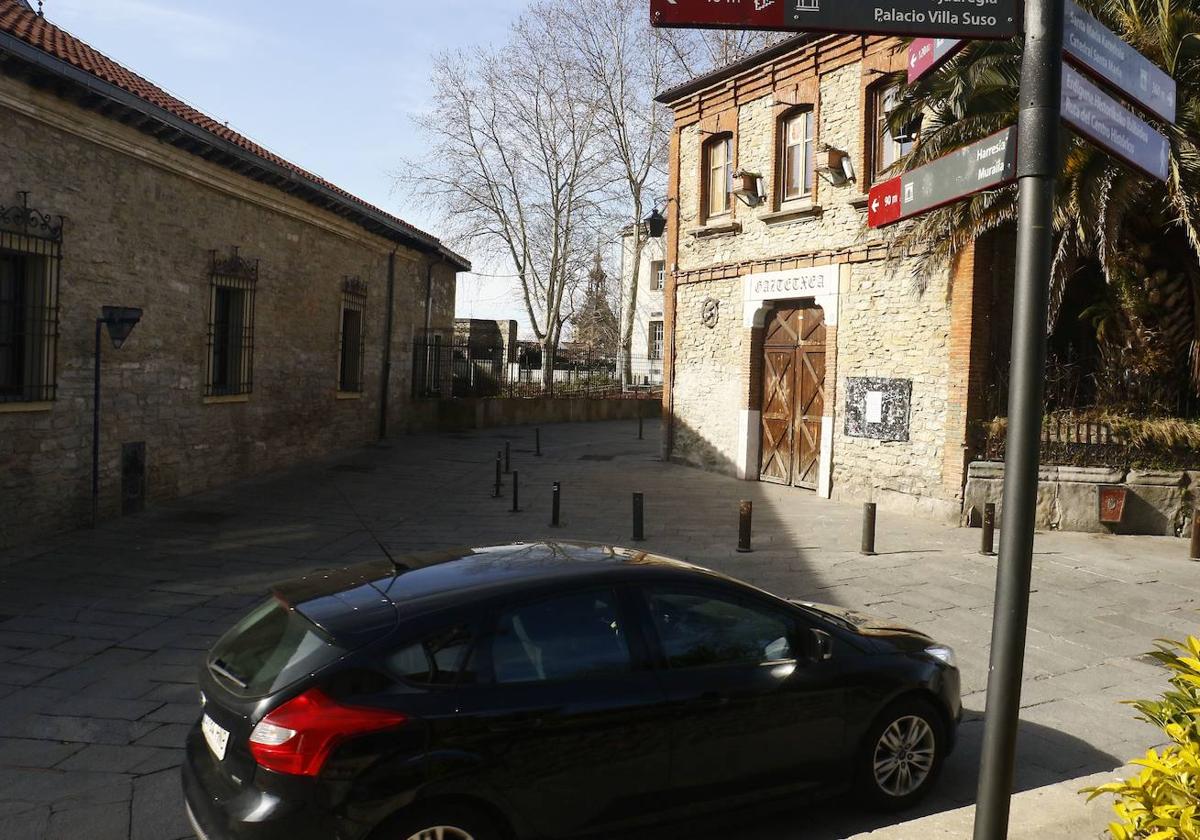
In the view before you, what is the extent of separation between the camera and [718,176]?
18.8 m

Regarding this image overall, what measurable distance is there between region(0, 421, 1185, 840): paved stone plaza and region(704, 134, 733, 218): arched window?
551 centimetres

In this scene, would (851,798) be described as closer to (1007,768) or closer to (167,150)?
(1007,768)

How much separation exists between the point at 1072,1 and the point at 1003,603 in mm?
2012

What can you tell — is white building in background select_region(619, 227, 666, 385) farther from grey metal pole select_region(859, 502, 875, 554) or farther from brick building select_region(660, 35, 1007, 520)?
grey metal pole select_region(859, 502, 875, 554)

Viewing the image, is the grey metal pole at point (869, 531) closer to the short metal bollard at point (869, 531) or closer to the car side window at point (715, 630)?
the short metal bollard at point (869, 531)

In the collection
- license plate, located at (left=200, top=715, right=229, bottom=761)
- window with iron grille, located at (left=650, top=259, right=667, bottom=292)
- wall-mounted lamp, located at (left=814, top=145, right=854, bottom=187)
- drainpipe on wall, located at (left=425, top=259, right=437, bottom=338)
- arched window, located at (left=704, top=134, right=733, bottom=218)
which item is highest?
window with iron grille, located at (left=650, top=259, right=667, bottom=292)

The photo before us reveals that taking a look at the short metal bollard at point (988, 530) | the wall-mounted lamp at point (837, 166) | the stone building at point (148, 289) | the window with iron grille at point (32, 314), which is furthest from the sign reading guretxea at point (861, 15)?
the wall-mounted lamp at point (837, 166)

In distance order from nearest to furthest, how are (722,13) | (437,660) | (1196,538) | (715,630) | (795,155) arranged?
(722,13), (437,660), (715,630), (1196,538), (795,155)

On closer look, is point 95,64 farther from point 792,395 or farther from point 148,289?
point 792,395

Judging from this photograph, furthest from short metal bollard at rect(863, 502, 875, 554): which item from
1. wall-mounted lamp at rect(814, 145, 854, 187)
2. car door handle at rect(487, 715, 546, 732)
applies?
car door handle at rect(487, 715, 546, 732)

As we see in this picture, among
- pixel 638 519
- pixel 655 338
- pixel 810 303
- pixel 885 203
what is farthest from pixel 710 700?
pixel 655 338

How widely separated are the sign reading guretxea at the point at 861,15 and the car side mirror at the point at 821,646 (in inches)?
107

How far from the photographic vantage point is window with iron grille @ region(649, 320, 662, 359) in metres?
46.0

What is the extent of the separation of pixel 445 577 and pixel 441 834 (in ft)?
3.52
